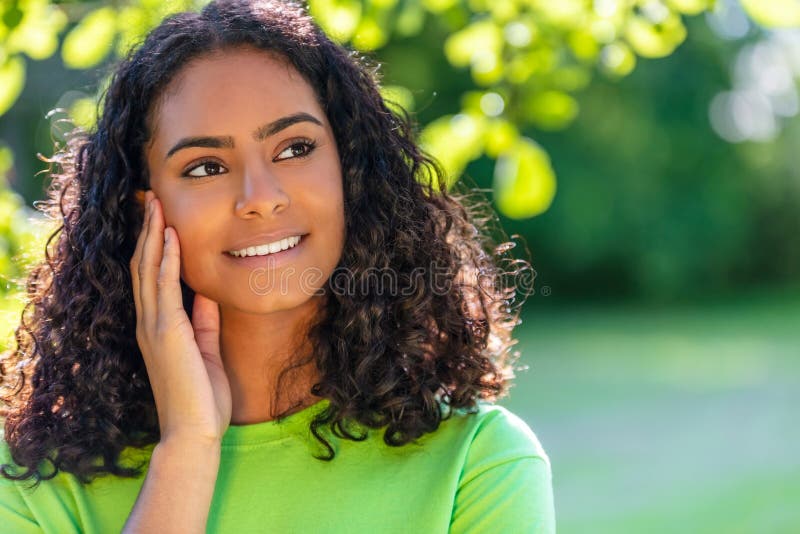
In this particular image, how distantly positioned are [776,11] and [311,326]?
1301 millimetres

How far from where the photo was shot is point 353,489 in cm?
209

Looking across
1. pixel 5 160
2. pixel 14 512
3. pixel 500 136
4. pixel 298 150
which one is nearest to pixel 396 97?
pixel 500 136

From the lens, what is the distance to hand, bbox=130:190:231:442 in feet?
6.75

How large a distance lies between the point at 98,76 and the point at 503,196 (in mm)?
1244

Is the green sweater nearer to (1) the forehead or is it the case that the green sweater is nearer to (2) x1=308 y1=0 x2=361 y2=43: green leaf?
(1) the forehead

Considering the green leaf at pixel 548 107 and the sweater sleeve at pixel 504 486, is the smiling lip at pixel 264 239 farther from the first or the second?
the green leaf at pixel 548 107

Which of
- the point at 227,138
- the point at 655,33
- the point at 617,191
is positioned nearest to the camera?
the point at 227,138

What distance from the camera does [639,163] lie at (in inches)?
711

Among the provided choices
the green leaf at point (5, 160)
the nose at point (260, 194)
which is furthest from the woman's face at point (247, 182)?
the green leaf at point (5, 160)

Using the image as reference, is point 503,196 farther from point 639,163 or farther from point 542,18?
point 639,163

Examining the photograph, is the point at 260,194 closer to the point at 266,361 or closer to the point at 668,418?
the point at 266,361

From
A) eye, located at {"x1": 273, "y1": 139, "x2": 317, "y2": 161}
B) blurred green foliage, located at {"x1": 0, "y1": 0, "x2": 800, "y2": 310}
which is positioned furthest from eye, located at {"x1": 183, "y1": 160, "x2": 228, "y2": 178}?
blurred green foliage, located at {"x1": 0, "y1": 0, "x2": 800, "y2": 310}

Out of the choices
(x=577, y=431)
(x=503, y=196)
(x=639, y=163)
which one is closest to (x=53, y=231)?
(x=503, y=196)

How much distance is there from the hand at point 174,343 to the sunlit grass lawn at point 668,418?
5.60 meters
